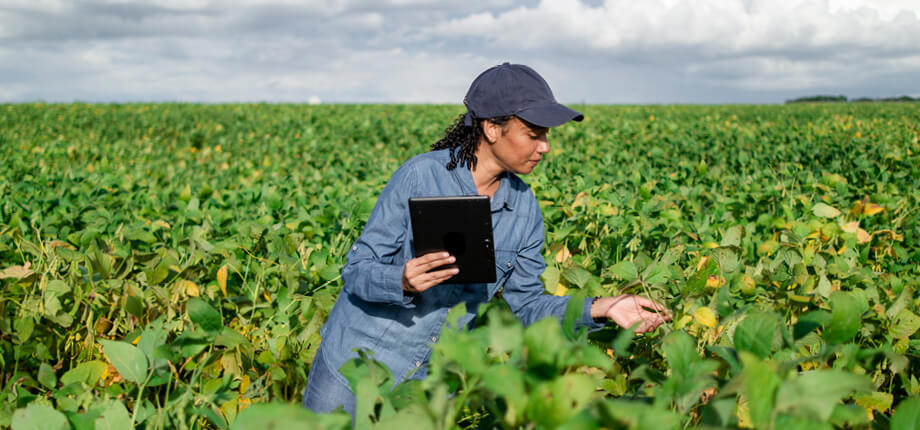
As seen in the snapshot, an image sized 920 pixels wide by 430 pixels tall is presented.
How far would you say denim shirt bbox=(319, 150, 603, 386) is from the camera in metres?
1.76

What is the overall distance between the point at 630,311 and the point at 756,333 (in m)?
0.74

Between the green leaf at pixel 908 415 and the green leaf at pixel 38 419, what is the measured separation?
1342 millimetres

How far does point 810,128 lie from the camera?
12141mm

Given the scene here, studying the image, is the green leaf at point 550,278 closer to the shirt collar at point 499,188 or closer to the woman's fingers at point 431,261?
the shirt collar at point 499,188

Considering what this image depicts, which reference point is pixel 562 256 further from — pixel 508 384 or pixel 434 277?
pixel 508 384

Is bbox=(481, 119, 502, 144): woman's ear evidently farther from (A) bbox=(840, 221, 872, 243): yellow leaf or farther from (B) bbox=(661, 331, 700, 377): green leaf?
(A) bbox=(840, 221, 872, 243): yellow leaf

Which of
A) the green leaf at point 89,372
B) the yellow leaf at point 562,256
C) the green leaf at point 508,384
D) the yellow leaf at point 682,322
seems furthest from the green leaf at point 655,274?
the green leaf at point 89,372

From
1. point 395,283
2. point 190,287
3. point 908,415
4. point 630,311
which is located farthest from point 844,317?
point 190,287

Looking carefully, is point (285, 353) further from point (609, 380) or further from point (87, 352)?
point (87, 352)

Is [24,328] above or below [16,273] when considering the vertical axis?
below

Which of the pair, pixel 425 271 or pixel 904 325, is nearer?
pixel 425 271

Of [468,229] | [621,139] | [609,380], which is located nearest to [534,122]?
[468,229]

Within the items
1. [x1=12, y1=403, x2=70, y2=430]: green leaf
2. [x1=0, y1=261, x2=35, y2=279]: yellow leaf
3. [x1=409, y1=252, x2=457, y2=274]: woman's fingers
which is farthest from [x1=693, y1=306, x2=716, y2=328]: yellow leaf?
[x1=0, y1=261, x2=35, y2=279]: yellow leaf

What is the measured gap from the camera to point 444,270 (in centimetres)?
157
